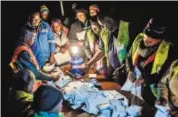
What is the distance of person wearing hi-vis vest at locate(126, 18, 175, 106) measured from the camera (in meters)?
2.90

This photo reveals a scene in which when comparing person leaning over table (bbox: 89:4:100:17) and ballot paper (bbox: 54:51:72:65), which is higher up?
person leaning over table (bbox: 89:4:100:17)

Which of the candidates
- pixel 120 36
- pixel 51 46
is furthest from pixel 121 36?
pixel 51 46

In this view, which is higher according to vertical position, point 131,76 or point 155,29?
point 155,29

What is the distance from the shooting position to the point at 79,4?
117 inches

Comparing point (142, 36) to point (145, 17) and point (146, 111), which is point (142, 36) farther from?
point (146, 111)

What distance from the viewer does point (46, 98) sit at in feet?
9.59

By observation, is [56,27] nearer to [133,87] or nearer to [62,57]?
[62,57]

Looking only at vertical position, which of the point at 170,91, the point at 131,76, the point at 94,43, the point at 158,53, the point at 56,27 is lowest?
the point at 170,91

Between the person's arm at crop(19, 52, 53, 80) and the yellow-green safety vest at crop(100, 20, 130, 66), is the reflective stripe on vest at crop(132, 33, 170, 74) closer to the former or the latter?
the yellow-green safety vest at crop(100, 20, 130, 66)

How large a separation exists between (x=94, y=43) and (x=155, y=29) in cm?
36

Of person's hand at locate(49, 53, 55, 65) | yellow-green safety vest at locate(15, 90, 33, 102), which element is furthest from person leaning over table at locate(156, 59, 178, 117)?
yellow-green safety vest at locate(15, 90, 33, 102)

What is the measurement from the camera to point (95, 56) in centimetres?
294

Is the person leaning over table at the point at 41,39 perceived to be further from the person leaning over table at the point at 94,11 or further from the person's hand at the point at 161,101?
the person's hand at the point at 161,101

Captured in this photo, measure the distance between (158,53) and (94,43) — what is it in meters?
0.38
